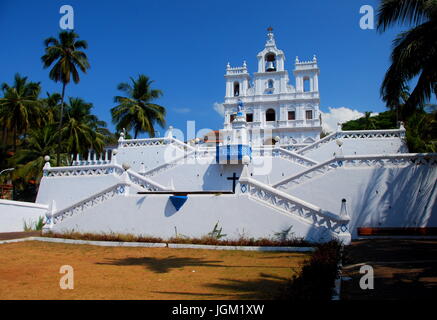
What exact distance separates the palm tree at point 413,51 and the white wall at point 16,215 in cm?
1876

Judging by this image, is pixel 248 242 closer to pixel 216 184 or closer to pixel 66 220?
pixel 66 220

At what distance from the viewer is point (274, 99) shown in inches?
1975

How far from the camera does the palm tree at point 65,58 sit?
3030 cm

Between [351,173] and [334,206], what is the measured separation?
1775 mm

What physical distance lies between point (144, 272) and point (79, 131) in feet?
99.9

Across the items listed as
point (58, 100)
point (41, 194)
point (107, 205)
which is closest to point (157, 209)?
point (107, 205)

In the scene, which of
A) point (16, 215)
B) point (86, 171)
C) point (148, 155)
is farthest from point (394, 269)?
point (148, 155)

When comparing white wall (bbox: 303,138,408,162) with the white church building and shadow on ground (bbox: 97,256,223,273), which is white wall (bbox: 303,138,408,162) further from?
shadow on ground (bbox: 97,256,223,273)

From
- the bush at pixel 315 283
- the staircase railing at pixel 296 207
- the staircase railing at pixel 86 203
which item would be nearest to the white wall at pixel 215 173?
the staircase railing at pixel 86 203

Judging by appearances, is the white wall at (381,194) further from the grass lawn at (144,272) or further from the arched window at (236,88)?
the arched window at (236,88)

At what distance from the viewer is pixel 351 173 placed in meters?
16.1

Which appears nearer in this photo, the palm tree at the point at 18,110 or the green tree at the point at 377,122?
the palm tree at the point at 18,110

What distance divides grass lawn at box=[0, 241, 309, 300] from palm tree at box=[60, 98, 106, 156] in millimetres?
24091
